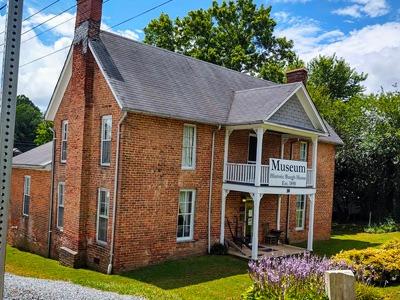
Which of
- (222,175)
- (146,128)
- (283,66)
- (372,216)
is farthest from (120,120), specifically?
(283,66)

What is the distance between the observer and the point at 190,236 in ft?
55.5

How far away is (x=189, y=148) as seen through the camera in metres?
17.0

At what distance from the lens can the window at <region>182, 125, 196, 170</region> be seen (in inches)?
661

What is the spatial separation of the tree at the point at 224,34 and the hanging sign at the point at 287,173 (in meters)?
22.1

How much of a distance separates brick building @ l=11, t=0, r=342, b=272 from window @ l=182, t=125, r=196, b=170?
52mm

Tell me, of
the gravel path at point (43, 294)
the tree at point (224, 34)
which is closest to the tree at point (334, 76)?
the tree at point (224, 34)

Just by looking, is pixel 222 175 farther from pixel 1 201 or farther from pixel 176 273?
pixel 1 201

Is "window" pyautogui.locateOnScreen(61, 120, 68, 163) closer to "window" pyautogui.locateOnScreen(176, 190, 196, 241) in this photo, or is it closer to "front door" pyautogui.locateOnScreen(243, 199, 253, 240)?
"window" pyautogui.locateOnScreen(176, 190, 196, 241)

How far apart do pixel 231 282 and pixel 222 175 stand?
5745mm

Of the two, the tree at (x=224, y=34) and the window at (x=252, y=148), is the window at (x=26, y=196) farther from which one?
the tree at (x=224, y=34)

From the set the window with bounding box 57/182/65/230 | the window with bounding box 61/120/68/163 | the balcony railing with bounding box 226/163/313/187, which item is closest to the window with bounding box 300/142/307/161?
the balcony railing with bounding box 226/163/313/187

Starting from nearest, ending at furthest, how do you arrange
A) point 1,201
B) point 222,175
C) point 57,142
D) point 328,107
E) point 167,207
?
point 1,201, point 167,207, point 222,175, point 57,142, point 328,107

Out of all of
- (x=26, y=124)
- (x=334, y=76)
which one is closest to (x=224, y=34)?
(x=334, y=76)

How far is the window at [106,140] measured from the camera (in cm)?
1556
